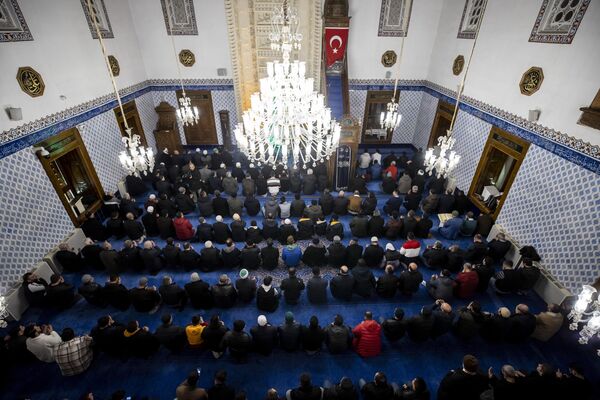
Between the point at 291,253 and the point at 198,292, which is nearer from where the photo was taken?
the point at 198,292

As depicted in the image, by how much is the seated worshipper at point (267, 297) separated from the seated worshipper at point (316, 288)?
0.63 meters

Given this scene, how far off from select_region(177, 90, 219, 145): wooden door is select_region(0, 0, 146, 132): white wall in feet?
9.87

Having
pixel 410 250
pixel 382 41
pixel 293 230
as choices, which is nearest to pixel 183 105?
pixel 293 230

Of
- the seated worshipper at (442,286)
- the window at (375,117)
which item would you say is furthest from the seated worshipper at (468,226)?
the window at (375,117)

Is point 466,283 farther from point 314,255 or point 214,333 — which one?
point 214,333

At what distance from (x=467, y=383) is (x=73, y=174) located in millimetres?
9535

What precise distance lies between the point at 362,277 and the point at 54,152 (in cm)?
712

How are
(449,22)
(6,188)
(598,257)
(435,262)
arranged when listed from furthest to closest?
(449,22)
(435,262)
(6,188)
(598,257)

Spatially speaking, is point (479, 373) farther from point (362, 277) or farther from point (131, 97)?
point (131, 97)

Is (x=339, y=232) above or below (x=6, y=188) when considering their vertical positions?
below

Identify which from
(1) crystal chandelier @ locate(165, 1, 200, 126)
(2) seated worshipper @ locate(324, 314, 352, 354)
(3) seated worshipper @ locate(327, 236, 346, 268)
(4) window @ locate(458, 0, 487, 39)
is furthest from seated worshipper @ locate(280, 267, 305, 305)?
(4) window @ locate(458, 0, 487, 39)

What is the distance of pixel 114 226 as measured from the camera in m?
7.11

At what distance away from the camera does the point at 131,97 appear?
9.72m

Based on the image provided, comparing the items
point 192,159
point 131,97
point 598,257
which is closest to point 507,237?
point 598,257
